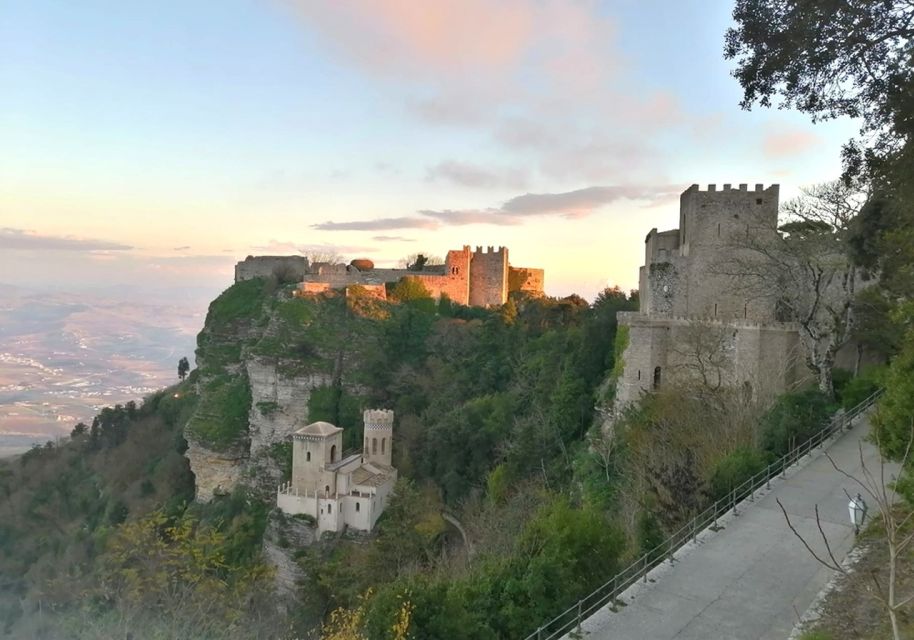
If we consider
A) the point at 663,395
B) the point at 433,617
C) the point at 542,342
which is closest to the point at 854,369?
the point at 663,395

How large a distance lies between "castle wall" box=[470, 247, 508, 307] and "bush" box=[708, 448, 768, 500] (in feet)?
90.3

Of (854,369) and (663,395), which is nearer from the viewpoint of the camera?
(663,395)

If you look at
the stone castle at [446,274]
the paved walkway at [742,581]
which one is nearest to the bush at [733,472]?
the paved walkway at [742,581]

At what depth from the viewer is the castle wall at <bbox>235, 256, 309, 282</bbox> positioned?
132 ft

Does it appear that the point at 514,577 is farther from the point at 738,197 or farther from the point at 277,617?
the point at 277,617

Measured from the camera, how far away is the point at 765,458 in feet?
45.5

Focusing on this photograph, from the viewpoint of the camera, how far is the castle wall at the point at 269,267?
40122 millimetres

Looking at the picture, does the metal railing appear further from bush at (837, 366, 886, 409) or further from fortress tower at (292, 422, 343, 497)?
fortress tower at (292, 422, 343, 497)

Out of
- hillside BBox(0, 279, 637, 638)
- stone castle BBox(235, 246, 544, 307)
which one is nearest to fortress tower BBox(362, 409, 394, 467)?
hillside BBox(0, 279, 637, 638)

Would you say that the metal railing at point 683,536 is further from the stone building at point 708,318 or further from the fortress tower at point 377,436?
the fortress tower at point 377,436

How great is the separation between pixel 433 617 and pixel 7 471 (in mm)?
48227

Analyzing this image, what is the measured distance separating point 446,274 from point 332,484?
16970 millimetres

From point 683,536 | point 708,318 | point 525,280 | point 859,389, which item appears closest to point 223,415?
point 525,280

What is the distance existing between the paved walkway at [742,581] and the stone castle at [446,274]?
93.9 feet
